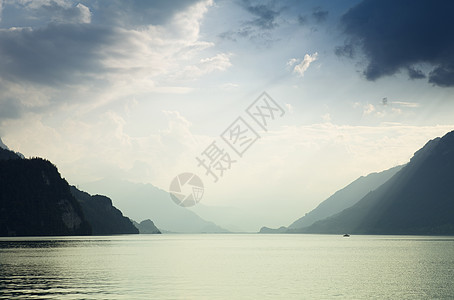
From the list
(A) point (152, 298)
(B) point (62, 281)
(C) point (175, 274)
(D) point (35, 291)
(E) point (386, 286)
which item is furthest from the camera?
(C) point (175, 274)

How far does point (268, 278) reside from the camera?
3526 inches

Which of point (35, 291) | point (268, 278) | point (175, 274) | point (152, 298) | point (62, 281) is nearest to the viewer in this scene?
point (152, 298)

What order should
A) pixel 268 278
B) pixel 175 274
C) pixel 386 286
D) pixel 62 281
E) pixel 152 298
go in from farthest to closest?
pixel 175 274, pixel 268 278, pixel 62 281, pixel 386 286, pixel 152 298

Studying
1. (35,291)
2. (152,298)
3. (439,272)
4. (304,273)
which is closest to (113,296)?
(152,298)

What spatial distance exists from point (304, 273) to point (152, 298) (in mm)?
45687

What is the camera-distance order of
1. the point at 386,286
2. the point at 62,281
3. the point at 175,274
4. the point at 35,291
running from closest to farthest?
the point at 35,291 → the point at 386,286 → the point at 62,281 → the point at 175,274

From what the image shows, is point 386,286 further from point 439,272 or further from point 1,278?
point 1,278

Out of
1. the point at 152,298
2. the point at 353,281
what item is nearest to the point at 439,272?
the point at 353,281

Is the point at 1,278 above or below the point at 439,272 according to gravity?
above

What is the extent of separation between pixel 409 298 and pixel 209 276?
4170 centimetres

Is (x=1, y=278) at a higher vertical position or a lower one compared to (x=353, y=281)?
higher

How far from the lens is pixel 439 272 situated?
99250 millimetres

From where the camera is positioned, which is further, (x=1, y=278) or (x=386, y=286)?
(x=1, y=278)

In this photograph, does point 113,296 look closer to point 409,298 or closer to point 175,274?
point 175,274
